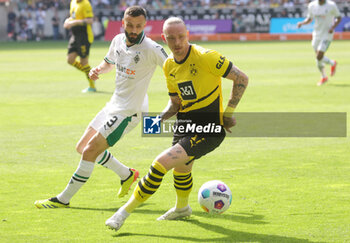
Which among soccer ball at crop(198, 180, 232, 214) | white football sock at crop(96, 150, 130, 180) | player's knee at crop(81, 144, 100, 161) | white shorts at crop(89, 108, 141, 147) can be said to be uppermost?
white shorts at crop(89, 108, 141, 147)

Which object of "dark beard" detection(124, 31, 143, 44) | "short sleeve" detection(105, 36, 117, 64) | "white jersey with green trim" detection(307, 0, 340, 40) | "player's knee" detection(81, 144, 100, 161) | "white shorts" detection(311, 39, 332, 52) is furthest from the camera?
"white jersey with green trim" detection(307, 0, 340, 40)

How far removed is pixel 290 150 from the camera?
10367 millimetres

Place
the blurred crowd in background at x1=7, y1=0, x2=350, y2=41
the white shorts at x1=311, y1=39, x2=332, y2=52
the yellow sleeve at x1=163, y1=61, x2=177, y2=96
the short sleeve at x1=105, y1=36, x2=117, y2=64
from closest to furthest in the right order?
the yellow sleeve at x1=163, y1=61, x2=177, y2=96 → the short sleeve at x1=105, y1=36, x2=117, y2=64 → the white shorts at x1=311, y1=39, x2=332, y2=52 → the blurred crowd in background at x1=7, y1=0, x2=350, y2=41

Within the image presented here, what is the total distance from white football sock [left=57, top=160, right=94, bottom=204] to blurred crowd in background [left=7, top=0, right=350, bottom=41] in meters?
37.3

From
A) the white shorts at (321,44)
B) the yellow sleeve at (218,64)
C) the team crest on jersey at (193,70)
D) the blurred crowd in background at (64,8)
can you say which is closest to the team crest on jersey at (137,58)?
the team crest on jersey at (193,70)

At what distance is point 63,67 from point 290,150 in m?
17.0

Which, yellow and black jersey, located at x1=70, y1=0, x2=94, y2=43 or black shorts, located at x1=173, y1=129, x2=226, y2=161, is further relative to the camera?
yellow and black jersey, located at x1=70, y1=0, x2=94, y2=43

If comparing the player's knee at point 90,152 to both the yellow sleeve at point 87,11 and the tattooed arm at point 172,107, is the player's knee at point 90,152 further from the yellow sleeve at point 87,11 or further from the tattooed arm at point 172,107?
the yellow sleeve at point 87,11

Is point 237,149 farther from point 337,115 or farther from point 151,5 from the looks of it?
point 151,5

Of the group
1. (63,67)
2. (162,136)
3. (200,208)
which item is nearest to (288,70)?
(63,67)

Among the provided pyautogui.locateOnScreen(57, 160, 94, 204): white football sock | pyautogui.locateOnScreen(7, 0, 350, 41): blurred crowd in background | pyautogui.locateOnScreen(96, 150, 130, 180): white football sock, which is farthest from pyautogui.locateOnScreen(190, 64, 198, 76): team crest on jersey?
pyautogui.locateOnScreen(7, 0, 350, 41): blurred crowd in background

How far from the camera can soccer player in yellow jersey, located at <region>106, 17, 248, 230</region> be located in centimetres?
609

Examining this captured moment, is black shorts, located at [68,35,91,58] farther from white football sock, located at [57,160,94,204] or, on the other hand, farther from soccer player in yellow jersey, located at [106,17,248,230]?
soccer player in yellow jersey, located at [106,17,248,230]

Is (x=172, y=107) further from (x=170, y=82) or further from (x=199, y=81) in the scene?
(x=199, y=81)
